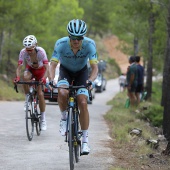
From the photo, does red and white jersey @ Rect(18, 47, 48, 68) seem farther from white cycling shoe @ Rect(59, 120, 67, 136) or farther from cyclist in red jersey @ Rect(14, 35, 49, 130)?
white cycling shoe @ Rect(59, 120, 67, 136)

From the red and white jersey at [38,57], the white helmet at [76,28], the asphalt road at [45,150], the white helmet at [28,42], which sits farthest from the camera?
the red and white jersey at [38,57]

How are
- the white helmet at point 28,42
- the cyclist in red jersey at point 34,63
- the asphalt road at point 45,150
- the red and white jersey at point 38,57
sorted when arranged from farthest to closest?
the red and white jersey at point 38,57, the cyclist in red jersey at point 34,63, the white helmet at point 28,42, the asphalt road at point 45,150

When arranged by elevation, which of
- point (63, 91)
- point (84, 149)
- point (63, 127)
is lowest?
point (84, 149)

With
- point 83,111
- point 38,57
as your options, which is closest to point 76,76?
point 83,111

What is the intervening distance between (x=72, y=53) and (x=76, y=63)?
0.18 meters

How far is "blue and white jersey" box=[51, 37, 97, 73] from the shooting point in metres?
7.67

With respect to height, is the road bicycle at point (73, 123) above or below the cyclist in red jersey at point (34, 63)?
below

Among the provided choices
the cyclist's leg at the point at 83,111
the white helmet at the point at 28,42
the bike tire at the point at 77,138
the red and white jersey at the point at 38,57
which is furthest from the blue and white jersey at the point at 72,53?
the red and white jersey at the point at 38,57

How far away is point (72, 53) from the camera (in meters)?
7.71

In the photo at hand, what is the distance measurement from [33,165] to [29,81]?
9.36 ft

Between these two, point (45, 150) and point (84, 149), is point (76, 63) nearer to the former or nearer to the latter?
point (84, 149)

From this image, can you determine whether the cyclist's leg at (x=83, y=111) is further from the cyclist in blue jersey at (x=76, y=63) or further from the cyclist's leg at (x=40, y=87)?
the cyclist's leg at (x=40, y=87)

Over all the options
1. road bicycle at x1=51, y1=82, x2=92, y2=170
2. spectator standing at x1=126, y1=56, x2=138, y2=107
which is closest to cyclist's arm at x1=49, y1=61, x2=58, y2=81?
road bicycle at x1=51, y1=82, x2=92, y2=170

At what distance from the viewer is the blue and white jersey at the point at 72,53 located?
767 centimetres
